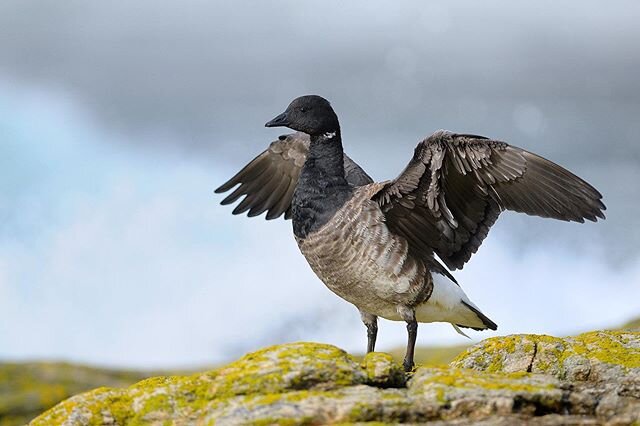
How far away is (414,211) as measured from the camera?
592 inches

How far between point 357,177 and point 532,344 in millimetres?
5842

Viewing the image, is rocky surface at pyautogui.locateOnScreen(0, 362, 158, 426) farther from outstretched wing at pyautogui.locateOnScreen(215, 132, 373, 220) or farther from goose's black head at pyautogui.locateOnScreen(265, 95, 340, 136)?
goose's black head at pyautogui.locateOnScreen(265, 95, 340, 136)

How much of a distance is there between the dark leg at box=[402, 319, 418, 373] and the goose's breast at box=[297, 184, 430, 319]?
1.23 feet

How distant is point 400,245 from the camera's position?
14.7 m

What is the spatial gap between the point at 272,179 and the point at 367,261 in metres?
5.65

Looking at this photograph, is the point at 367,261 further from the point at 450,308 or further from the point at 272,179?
the point at 272,179

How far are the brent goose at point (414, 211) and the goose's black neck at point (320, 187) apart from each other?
0.8 inches

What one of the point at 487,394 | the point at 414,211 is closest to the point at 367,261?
the point at 414,211

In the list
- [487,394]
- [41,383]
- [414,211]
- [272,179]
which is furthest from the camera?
[41,383]

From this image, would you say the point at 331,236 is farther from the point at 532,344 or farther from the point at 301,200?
the point at 532,344

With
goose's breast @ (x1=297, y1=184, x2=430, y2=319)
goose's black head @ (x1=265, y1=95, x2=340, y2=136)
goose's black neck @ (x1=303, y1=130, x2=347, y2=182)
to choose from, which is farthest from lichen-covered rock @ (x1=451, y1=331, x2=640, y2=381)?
goose's black head @ (x1=265, y1=95, x2=340, y2=136)

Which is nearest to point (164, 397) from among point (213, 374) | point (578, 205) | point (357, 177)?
point (213, 374)

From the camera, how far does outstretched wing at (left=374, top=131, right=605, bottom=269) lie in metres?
14.1

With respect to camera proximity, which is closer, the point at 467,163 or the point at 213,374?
the point at 213,374
